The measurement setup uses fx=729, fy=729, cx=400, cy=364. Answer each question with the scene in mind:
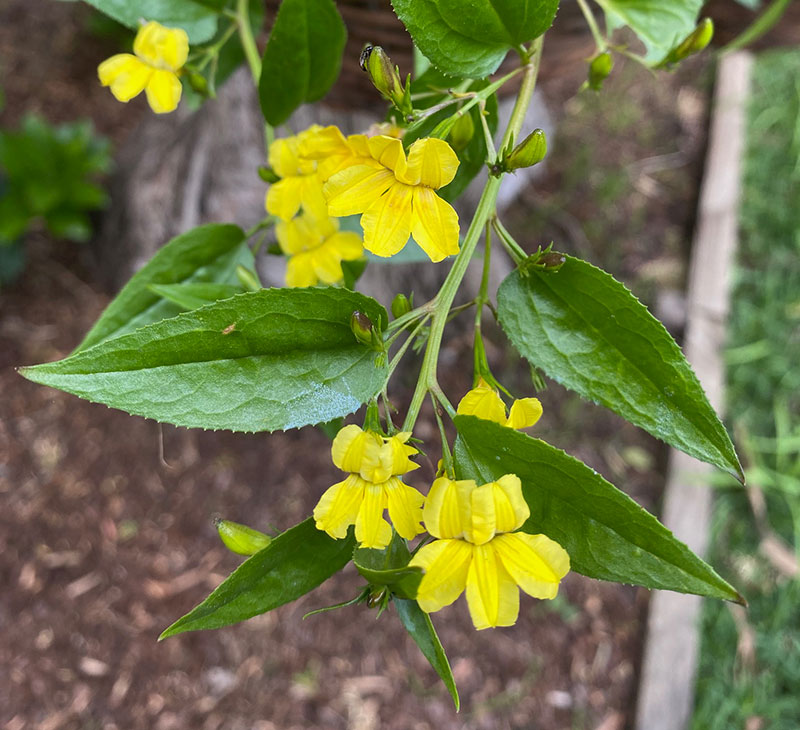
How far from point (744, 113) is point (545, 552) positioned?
5.49 feet

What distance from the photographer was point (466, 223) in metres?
1.15

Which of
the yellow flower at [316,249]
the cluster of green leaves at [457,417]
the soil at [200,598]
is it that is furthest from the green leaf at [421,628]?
the soil at [200,598]

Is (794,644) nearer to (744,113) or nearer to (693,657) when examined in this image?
(693,657)

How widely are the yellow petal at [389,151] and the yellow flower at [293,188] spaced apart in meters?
0.10

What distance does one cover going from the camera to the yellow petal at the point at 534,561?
0.34m

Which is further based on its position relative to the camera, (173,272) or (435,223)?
(173,272)

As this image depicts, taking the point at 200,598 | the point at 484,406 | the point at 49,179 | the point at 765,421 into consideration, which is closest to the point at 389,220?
the point at 484,406

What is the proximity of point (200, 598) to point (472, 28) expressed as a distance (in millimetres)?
1067

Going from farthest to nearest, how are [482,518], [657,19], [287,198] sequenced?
1. [657,19]
2. [287,198]
3. [482,518]

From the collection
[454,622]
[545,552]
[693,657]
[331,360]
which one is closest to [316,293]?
[331,360]

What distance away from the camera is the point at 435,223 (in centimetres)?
38

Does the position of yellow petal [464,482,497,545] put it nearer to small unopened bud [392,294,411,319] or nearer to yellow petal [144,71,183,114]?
small unopened bud [392,294,411,319]

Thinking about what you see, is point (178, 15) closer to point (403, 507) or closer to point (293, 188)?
point (293, 188)

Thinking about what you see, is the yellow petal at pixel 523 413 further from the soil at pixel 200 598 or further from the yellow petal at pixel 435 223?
the soil at pixel 200 598
